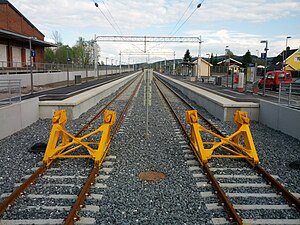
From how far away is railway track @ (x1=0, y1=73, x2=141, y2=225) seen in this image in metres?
4.90

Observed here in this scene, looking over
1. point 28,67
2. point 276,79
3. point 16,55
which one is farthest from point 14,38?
point 276,79

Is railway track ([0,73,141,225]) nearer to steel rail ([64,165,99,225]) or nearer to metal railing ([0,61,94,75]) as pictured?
steel rail ([64,165,99,225])

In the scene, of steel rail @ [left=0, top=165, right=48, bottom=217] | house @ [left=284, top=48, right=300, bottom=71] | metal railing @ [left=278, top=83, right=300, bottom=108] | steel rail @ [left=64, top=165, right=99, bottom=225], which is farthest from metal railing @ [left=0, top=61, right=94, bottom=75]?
house @ [left=284, top=48, right=300, bottom=71]

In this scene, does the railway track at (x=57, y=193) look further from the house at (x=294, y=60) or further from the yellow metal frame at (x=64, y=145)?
the house at (x=294, y=60)

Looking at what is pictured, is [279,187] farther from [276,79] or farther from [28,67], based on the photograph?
[28,67]

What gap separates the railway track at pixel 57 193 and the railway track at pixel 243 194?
1.98 metres

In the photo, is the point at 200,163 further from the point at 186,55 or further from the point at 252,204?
the point at 186,55

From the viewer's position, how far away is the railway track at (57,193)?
16.1 feet

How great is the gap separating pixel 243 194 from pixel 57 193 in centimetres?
334

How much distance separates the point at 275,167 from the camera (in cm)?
757

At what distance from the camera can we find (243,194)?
5891mm

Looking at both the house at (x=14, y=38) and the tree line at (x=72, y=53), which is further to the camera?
the tree line at (x=72, y=53)

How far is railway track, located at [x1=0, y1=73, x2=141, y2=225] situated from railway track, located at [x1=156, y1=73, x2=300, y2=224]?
1980 millimetres

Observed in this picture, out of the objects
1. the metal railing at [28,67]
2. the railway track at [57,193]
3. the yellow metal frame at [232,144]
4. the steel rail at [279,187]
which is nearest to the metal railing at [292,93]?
the yellow metal frame at [232,144]
